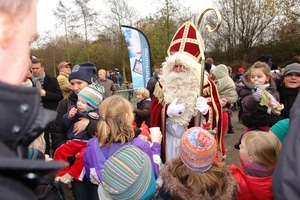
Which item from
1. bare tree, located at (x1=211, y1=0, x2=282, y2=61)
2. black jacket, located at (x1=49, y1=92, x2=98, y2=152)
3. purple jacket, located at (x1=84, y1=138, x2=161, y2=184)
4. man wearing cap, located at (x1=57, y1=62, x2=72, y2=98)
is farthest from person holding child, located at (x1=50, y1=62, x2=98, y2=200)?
bare tree, located at (x1=211, y1=0, x2=282, y2=61)

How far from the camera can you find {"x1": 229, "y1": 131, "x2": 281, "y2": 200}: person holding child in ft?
6.26

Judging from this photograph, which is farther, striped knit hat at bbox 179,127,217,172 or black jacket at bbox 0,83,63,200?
striped knit hat at bbox 179,127,217,172

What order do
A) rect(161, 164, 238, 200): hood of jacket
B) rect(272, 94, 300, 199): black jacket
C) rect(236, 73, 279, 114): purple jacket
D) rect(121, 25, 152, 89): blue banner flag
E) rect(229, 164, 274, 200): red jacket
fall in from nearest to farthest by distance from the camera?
rect(272, 94, 300, 199): black jacket, rect(161, 164, 238, 200): hood of jacket, rect(229, 164, 274, 200): red jacket, rect(236, 73, 279, 114): purple jacket, rect(121, 25, 152, 89): blue banner flag

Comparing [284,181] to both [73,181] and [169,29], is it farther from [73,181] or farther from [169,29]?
[169,29]

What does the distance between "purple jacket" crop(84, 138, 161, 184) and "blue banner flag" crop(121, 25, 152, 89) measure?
6.99m

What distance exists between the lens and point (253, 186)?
1.92 meters

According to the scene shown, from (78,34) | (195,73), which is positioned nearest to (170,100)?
(195,73)

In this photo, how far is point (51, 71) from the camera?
2259 centimetres

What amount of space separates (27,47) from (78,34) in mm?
22586

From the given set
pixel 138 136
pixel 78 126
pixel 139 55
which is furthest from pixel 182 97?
pixel 139 55

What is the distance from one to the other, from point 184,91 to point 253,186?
1494 mm

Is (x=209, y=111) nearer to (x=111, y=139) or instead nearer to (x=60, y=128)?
(x=111, y=139)

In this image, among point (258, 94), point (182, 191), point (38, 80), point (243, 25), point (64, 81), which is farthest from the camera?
point (243, 25)

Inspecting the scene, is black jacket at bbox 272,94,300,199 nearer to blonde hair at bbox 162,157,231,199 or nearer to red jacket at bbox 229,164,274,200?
blonde hair at bbox 162,157,231,199
